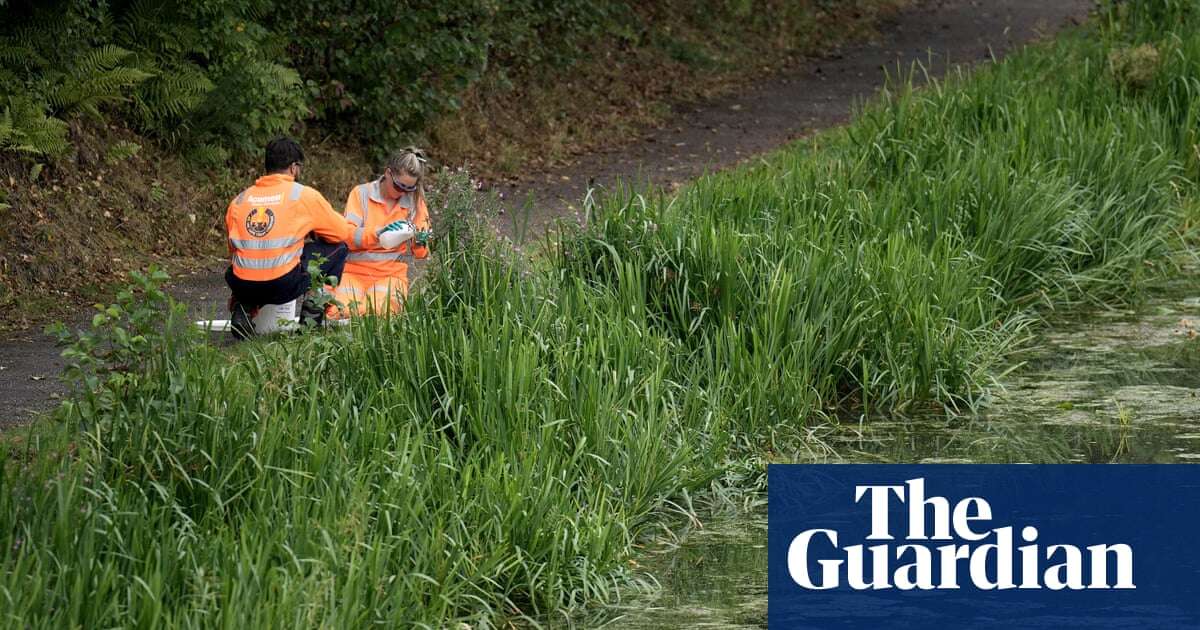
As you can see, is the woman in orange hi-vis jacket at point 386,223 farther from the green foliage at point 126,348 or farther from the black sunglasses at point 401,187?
the green foliage at point 126,348

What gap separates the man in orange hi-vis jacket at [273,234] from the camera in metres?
8.58

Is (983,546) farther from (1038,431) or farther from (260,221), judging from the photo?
(260,221)

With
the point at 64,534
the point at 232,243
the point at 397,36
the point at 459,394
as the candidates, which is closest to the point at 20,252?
the point at 232,243

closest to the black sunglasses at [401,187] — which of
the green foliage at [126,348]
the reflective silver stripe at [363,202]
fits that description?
the reflective silver stripe at [363,202]

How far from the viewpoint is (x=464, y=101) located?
1488 cm

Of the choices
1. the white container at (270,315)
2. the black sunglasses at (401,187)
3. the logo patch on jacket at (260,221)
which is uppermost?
the black sunglasses at (401,187)

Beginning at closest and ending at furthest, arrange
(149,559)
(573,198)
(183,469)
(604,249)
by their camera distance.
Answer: (149,559) < (183,469) < (604,249) < (573,198)

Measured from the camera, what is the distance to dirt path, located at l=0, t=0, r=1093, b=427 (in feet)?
29.4

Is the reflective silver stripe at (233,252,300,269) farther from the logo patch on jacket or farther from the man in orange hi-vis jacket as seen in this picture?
the logo patch on jacket

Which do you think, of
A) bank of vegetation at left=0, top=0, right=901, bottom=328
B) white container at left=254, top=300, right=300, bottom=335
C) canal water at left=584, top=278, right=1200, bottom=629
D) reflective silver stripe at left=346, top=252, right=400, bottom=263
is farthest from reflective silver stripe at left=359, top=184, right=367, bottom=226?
canal water at left=584, top=278, right=1200, bottom=629

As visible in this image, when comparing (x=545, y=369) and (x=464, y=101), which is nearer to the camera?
(x=545, y=369)

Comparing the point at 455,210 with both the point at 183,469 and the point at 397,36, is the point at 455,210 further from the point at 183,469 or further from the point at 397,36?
the point at 397,36

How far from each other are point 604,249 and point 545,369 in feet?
5.70

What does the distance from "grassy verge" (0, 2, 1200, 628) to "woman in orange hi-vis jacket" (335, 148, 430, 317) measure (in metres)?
0.96
